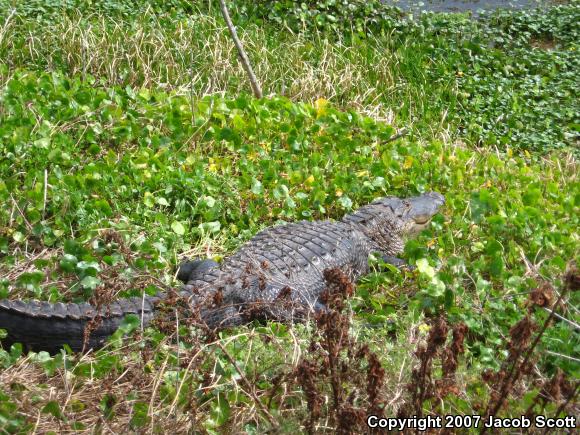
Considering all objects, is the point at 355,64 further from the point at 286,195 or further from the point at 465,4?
the point at 286,195

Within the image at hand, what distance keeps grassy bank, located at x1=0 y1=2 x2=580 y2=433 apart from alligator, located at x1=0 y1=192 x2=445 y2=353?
0.13 m

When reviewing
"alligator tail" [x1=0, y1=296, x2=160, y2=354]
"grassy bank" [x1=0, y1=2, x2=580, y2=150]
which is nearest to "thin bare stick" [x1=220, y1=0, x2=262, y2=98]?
"grassy bank" [x1=0, y1=2, x2=580, y2=150]

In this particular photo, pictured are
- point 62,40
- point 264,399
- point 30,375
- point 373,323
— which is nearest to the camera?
point 264,399

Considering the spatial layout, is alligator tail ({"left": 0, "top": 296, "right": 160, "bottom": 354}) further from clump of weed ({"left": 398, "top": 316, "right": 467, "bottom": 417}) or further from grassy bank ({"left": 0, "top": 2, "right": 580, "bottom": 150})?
grassy bank ({"left": 0, "top": 2, "right": 580, "bottom": 150})

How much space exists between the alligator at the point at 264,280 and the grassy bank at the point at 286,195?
13 cm

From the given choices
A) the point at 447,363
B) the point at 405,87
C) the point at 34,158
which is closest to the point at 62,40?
the point at 34,158

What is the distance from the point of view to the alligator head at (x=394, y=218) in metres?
5.82

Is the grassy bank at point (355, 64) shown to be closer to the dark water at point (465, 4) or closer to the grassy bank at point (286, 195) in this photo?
the grassy bank at point (286, 195)

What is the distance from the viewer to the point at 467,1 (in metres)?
11.0

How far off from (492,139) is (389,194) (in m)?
2.18

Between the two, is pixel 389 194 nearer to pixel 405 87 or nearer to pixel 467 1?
pixel 405 87

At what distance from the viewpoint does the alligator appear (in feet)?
13.0

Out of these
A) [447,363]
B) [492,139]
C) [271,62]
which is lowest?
[492,139]

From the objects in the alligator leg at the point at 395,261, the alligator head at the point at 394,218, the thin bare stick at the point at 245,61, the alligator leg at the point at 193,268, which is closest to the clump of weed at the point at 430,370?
the alligator leg at the point at 193,268
